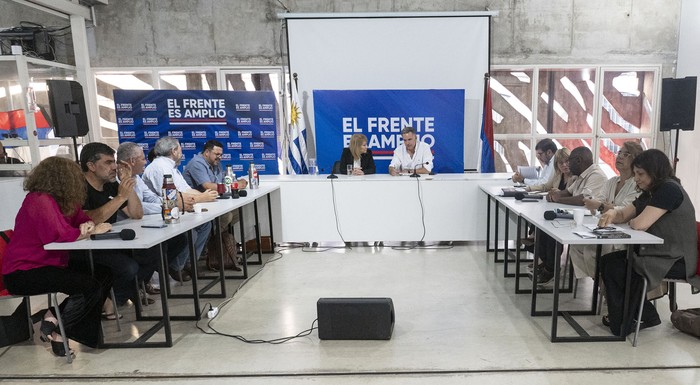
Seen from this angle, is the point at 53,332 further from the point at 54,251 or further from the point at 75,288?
the point at 54,251

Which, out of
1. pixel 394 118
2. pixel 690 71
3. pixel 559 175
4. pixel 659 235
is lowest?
pixel 659 235

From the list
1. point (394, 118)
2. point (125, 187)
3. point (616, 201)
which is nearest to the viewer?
point (125, 187)

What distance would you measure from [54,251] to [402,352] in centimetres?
213

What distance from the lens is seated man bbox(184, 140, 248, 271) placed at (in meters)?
4.07

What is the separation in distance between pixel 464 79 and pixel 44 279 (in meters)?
5.33

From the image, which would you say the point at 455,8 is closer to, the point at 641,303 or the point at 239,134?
the point at 239,134

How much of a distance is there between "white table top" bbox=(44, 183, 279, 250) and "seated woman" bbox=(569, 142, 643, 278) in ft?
8.85

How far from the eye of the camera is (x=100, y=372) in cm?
243

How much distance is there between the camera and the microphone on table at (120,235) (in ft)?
8.07

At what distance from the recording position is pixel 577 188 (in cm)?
352

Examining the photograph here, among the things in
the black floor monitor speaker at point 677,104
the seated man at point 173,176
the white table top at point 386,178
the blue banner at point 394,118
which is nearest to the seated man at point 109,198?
Result: the seated man at point 173,176

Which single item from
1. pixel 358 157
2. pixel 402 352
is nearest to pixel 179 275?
pixel 402 352

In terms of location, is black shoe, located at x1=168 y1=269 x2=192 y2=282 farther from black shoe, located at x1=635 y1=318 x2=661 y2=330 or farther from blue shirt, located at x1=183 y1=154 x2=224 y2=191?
black shoe, located at x1=635 y1=318 x2=661 y2=330

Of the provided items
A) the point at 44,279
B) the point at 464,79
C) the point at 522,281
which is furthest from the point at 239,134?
the point at 522,281
